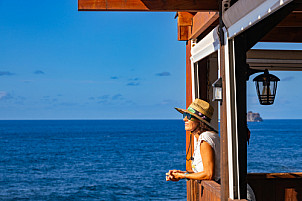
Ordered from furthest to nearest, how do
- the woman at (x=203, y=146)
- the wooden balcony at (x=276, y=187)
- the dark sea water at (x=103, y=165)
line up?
the dark sea water at (x=103, y=165), the wooden balcony at (x=276, y=187), the woman at (x=203, y=146)

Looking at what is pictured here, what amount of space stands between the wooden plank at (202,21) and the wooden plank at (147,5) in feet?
0.46

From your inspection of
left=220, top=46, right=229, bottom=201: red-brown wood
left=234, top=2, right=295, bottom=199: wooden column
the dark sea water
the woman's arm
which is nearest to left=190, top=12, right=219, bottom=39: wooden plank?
left=234, top=2, right=295, bottom=199: wooden column

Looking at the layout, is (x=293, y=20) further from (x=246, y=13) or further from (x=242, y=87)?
(x=246, y=13)

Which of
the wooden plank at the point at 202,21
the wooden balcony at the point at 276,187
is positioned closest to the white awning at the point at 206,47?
the wooden plank at the point at 202,21

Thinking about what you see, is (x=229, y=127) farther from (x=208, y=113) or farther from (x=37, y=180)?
(x=37, y=180)

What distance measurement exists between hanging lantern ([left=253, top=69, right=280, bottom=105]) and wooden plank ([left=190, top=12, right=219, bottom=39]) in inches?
36.5

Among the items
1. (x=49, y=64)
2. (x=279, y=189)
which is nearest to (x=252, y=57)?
(x=279, y=189)

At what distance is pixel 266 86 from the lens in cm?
569

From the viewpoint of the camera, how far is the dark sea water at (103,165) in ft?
107

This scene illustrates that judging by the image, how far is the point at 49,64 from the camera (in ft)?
286

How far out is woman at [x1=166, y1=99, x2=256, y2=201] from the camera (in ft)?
11.8

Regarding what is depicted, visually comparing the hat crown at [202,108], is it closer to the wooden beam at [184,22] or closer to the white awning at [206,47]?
the white awning at [206,47]

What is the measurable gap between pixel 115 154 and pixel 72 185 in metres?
17.7

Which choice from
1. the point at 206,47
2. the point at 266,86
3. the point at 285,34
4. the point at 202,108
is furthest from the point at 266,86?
the point at 202,108
